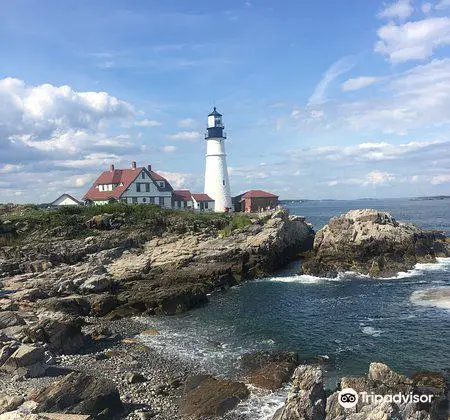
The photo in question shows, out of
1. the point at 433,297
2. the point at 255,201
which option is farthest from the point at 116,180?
the point at 433,297

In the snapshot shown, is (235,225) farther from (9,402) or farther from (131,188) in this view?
(9,402)

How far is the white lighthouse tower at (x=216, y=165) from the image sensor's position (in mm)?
71500

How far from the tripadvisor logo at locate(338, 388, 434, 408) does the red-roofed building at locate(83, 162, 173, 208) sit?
179 ft

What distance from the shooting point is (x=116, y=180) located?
7088cm

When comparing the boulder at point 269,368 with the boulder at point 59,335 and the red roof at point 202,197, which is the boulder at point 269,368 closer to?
the boulder at point 59,335

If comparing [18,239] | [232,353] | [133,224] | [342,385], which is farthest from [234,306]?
[18,239]

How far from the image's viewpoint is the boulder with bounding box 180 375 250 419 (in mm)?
17984

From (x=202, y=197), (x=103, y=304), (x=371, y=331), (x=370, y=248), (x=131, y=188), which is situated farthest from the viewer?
(x=202, y=197)

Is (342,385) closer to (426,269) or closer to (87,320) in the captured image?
(87,320)

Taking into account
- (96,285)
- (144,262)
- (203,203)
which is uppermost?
(203,203)

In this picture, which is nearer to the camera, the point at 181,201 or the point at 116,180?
the point at 116,180

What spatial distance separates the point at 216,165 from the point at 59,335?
A: 49.3 metres

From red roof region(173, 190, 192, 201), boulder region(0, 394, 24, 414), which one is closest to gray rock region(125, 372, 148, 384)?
boulder region(0, 394, 24, 414)

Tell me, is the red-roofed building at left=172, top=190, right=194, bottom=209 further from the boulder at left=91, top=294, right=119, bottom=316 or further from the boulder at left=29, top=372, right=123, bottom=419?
the boulder at left=29, top=372, right=123, bottom=419
